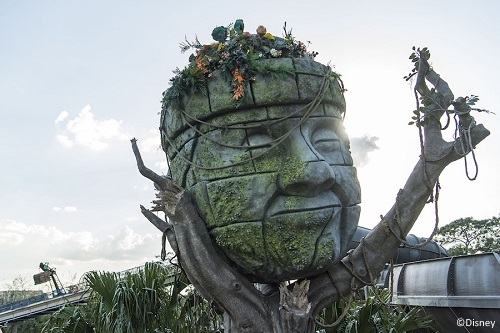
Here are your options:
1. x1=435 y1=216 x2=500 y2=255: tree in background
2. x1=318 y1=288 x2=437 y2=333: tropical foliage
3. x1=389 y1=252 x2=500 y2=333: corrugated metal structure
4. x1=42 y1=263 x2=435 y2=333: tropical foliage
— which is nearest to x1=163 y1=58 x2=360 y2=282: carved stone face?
x1=42 y1=263 x2=435 y2=333: tropical foliage

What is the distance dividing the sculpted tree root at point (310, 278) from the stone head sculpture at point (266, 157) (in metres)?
0.13

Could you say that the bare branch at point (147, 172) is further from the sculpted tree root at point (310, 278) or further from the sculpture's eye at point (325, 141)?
A: the sculpture's eye at point (325, 141)

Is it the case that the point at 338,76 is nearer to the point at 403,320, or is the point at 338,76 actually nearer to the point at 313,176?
the point at 313,176

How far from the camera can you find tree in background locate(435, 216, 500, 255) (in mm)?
23125

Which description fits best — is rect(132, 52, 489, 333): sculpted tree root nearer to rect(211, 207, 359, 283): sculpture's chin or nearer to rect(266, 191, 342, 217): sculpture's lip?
rect(211, 207, 359, 283): sculpture's chin

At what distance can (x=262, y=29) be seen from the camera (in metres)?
3.53

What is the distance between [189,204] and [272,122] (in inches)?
31.7

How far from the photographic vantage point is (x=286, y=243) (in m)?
3.03

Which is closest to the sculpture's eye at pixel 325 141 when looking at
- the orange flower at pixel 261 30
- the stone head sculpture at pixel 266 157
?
the stone head sculpture at pixel 266 157

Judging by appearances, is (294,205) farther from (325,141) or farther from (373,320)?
(373,320)

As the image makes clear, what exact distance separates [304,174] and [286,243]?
47cm

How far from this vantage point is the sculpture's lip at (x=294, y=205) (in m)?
3.03

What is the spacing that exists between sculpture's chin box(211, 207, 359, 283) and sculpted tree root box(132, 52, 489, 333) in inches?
5.9

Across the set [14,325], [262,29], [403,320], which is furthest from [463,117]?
[14,325]
